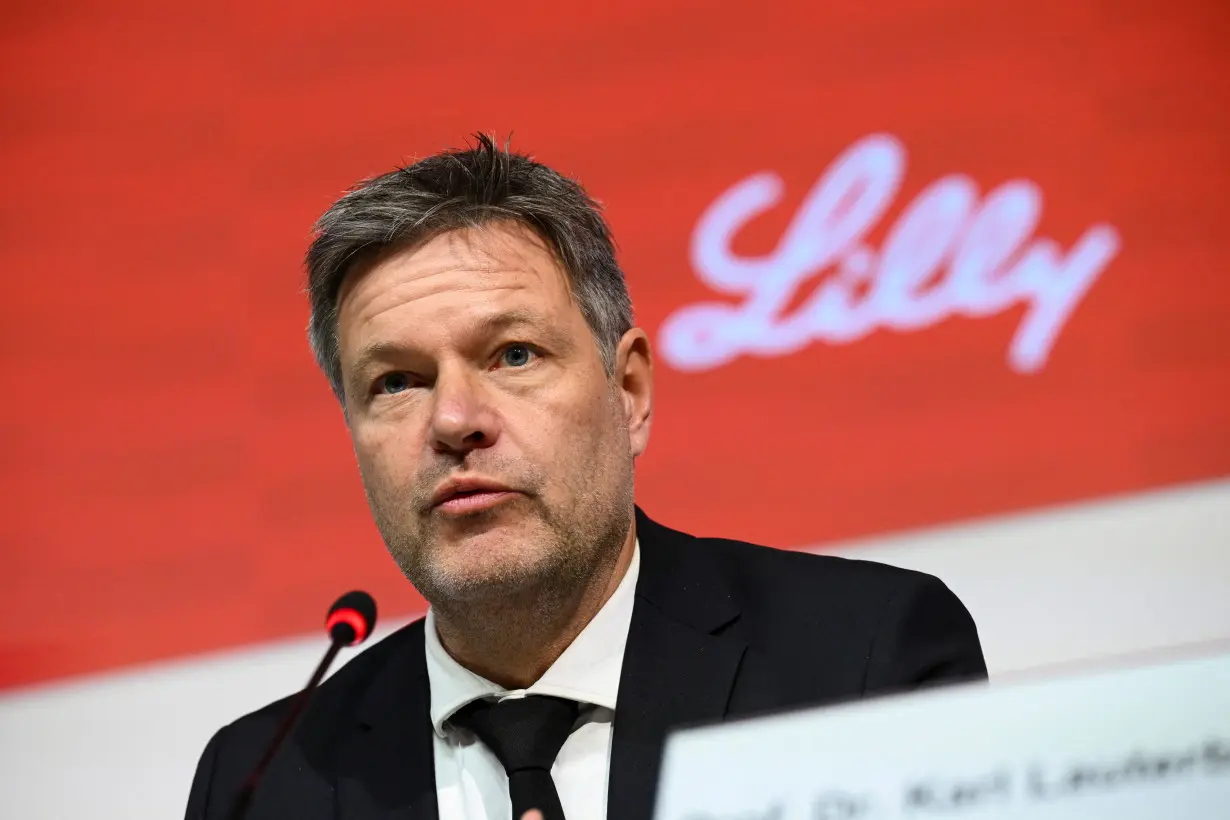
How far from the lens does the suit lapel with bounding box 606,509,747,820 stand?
168 cm

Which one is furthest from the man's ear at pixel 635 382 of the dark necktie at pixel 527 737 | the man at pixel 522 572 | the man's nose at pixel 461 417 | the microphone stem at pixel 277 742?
the microphone stem at pixel 277 742

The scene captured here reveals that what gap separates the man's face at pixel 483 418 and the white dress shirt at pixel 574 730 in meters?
0.10

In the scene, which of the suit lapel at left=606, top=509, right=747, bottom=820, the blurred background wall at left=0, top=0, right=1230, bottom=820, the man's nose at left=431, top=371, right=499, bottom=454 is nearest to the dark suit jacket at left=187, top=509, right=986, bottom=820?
the suit lapel at left=606, top=509, right=747, bottom=820

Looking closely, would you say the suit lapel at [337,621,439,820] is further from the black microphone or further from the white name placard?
the white name placard

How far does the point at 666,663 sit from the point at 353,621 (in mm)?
415

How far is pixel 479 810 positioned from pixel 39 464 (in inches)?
72.0

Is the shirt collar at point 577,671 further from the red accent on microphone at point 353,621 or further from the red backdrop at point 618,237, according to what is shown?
the red backdrop at point 618,237

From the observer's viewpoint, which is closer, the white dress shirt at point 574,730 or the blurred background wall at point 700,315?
the white dress shirt at point 574,730

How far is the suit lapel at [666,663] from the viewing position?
66.1 inches

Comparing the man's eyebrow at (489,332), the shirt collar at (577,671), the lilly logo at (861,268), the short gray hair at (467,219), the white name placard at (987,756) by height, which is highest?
the lilly logo at (861,268)

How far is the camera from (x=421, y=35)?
3158 mm

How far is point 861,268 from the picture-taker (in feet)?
9.59

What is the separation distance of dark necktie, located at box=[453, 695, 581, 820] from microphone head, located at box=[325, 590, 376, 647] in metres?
0.21

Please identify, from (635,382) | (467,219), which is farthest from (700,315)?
(467,219)
